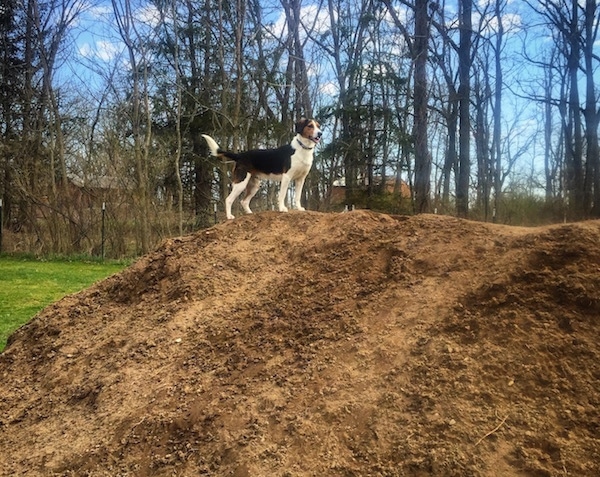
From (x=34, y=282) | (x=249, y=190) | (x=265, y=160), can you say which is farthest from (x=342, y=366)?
(x=34, y=282)

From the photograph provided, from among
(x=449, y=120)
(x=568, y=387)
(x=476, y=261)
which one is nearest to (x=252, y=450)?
(x=568, y=387)

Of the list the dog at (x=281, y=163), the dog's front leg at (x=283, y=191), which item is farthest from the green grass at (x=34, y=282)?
the dog's front leg at (x=283, y=191)

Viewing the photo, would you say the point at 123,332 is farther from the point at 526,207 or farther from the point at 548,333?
the point at 526,207

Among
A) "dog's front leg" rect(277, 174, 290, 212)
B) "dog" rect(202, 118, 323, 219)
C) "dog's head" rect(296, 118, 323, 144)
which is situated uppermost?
"dog's head" rect(296, 118, 323, 144)

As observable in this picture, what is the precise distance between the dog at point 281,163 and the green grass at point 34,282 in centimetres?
374

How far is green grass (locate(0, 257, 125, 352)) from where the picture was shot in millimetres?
8828

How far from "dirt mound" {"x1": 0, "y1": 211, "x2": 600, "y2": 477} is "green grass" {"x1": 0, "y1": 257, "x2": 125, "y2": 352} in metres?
3.33

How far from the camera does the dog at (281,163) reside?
255 inches

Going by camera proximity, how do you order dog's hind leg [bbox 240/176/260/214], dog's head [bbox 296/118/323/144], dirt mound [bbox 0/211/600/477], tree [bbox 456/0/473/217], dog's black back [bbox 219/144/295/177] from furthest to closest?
tree [bbox 456/0/473/217], dog's hind leg [bbox 240/176/260/214], dog's black back [bbox 219/144/295/177], dog's head [bbox 296/118/323/144], dirt mound [bbox 0/211/600/477]

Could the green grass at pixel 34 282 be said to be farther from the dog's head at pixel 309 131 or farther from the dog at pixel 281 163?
the dog's head at pixel 309 131

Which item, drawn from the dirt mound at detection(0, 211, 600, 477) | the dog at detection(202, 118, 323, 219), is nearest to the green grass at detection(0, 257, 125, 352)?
the dirt mound at detection(0, 211, 600, 477)

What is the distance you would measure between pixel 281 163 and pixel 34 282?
29.4ft

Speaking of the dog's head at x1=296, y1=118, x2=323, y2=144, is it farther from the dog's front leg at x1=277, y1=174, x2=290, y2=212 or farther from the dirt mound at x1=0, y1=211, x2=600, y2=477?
the dirt mound at x1=0, y1=211, x2=600, y2=477

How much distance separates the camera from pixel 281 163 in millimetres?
6637
